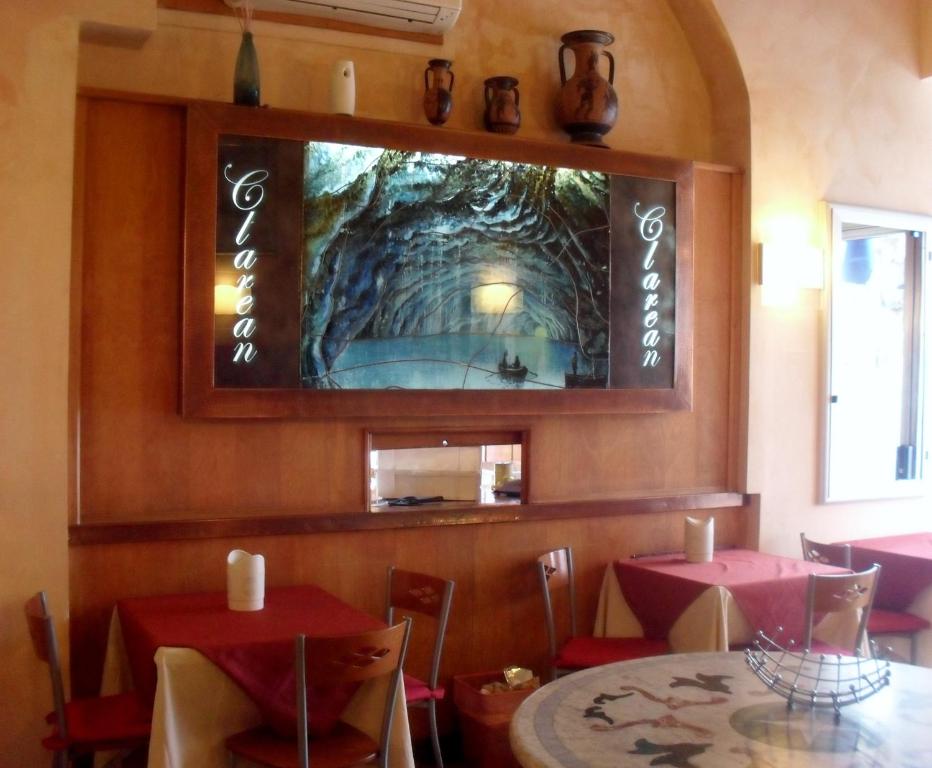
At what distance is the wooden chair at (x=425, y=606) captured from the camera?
3826 millimetres

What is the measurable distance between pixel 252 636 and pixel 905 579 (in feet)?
10.7

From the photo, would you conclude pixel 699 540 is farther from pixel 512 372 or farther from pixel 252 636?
pixel 252 636

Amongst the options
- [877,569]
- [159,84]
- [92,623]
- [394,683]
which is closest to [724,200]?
[877,569]

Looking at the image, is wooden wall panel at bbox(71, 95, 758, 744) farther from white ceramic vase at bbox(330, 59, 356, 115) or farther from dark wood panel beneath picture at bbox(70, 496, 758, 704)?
white ceramic vase at bbox(330, 59, 356, 115)

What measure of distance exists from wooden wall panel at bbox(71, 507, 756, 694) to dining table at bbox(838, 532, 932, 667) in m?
0.58

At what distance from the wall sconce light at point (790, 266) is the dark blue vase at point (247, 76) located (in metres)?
2.58

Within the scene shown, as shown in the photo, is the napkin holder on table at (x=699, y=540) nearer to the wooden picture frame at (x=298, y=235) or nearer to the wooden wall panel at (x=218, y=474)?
the wooden wall panel at (x=218, y=474)

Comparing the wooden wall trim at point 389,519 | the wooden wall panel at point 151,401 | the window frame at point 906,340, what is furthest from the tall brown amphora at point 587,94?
the wooden wall trim at point 389,519

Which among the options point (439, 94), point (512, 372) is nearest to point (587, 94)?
point (439, 94)

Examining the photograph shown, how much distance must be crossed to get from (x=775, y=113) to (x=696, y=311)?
3.57ft

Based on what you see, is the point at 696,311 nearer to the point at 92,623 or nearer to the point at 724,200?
the point at 724,200

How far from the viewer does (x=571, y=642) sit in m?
4.57

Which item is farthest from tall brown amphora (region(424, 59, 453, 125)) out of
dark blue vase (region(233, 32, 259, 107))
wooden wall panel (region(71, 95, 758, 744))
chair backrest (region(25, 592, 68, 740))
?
chair backrest (region(25, 592, 68, 740))

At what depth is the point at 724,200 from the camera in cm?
526
